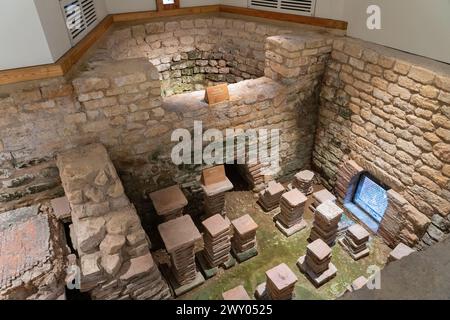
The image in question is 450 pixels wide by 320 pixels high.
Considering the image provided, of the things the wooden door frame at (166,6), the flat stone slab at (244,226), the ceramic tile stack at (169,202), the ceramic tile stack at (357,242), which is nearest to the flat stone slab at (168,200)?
the ceramic tile stack at (169,202)

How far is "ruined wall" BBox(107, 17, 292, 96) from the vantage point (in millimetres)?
6128

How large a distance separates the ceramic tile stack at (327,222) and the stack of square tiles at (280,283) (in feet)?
3.48

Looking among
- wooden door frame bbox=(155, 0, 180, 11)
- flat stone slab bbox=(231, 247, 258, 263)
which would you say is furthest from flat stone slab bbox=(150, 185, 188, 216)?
wooden door frame bbox=(155, 0, 180, 11)

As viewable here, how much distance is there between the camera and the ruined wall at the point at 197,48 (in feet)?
20.1

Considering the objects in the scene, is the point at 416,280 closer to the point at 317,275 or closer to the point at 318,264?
the point at 318,264

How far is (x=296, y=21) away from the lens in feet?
18.9

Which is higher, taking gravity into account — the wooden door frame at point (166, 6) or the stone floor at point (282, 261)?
the wooden door frame at point (166, 6)

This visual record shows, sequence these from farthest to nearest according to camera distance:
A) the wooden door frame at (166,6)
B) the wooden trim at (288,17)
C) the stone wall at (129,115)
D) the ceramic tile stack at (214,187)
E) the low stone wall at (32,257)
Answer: the wooden door frame at (166,6) < the wooden trim at (288,17) < the ceramic tile stack at (214,187) < the stone wall at (129,115) < the low stone wall at (32,257)

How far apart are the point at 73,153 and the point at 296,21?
4598mm

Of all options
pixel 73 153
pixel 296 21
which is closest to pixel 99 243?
pixel 73 153

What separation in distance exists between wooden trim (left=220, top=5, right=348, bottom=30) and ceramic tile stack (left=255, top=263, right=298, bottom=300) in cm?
402

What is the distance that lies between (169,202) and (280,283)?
1.90 meters

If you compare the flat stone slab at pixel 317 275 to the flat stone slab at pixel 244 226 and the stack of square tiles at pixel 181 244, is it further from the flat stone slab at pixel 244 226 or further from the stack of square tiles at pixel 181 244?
the stack of square tiles at pixel 181 244

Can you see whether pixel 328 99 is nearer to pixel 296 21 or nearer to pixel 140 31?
pixel 296 21
